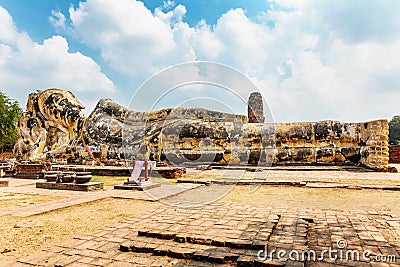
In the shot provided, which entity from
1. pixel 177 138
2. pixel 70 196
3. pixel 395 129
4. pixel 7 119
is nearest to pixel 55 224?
pixel 70 196

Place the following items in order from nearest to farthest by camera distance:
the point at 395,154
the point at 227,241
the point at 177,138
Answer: the point at 227,241 → the point at 177,138 → the point at 395,154

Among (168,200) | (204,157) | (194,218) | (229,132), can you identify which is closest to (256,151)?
(229,132)

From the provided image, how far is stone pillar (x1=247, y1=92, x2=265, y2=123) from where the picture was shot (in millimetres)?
19656

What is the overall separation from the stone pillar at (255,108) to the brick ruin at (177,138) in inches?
305

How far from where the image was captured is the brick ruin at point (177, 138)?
1078cm

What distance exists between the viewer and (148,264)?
7.49 feet

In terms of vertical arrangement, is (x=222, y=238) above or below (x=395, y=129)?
below

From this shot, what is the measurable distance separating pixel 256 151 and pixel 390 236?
8.52 metres

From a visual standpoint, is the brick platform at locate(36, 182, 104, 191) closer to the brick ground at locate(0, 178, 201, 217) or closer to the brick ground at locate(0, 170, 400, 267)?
the brick ground at locate(0, 178, 201, 217)

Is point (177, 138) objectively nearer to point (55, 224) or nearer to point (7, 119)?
point (55, 224)

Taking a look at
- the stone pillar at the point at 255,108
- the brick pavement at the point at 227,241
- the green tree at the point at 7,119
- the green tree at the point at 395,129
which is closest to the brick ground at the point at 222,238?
the brick pavement at the point at 227,241

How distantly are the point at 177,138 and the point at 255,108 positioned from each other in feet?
30.3

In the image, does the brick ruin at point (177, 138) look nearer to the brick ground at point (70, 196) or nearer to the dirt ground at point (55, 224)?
the brick ground at point (70, 196)

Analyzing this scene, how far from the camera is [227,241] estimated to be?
101 inches
